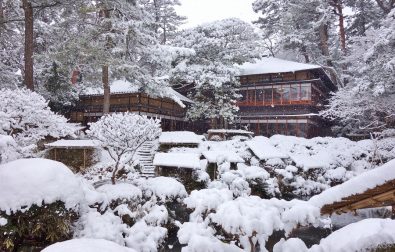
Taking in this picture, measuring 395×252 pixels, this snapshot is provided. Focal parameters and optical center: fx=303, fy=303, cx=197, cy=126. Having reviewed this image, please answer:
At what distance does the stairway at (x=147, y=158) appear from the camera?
2033cm

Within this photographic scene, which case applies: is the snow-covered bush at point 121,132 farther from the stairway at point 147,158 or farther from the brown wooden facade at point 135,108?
the brown wooden facade at point 135,108

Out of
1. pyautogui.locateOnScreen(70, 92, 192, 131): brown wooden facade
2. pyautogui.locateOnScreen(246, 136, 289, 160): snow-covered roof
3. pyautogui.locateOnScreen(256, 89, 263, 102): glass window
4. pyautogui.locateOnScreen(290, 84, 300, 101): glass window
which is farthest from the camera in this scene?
pyautogui.locateOnScreen(256, 89, 263, 102): glass window

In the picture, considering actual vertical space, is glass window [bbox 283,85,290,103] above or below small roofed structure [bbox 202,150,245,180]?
above

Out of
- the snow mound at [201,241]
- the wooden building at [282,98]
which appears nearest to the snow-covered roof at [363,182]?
the snow mound at [201,241]

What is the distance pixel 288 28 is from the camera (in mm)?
33719

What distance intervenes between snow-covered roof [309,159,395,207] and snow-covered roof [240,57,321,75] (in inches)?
1002

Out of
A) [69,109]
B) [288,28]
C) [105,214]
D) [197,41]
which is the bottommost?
[105,214]

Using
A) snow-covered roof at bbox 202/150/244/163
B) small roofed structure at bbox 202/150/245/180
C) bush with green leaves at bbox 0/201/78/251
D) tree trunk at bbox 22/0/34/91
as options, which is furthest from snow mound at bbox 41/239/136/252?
tree trunk at bbox 22/0/34/91

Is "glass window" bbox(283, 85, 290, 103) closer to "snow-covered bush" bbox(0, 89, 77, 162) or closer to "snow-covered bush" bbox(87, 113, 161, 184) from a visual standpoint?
"snow-covered bush" bbox(87, 113, 161, 184)

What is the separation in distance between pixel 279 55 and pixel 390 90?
24.9 metres

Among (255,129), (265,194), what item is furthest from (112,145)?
(255,129)

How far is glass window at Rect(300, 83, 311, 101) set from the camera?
2916cm

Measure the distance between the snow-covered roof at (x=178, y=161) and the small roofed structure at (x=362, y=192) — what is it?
13797mm

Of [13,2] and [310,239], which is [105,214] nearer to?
[310,239]
